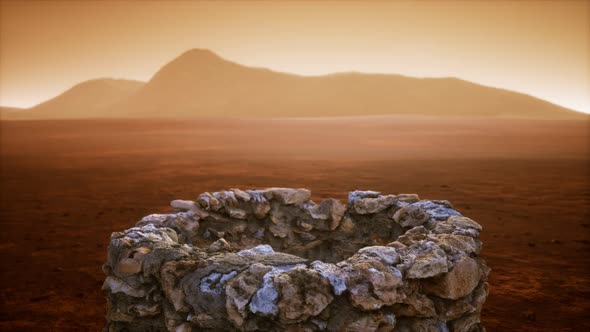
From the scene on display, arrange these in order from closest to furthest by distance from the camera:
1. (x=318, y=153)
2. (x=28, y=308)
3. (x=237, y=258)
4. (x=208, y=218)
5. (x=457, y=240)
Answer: (x=237, y=258) → (x=457, y=240) → (x=208, y=218) → (x=28, y=308) → (x=318, y=153)

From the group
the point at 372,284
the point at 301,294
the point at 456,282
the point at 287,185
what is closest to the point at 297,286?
the point at 301,294

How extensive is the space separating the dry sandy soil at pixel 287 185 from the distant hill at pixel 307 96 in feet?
285

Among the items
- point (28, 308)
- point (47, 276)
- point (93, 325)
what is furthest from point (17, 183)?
point (93, 325)

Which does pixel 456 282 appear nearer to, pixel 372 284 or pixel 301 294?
pixel 372 284

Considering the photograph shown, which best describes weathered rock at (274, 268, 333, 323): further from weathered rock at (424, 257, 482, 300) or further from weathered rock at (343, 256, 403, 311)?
weathered rock at (424, 257, 482, 300)

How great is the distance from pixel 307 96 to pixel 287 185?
115 metres

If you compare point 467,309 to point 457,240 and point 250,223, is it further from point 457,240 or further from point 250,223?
point 250,223

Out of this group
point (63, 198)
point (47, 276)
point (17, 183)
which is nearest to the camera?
point (47, 276)

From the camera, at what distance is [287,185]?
15.7m

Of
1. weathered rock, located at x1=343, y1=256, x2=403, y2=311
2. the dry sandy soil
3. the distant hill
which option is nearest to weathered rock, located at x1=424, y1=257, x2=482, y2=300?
weathered rock, located at x1=343, y1=256, x2=403, y2=311

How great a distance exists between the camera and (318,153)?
2802 cm

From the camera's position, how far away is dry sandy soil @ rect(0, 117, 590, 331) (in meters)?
6.56

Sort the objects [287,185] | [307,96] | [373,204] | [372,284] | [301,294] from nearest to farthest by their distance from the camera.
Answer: [301,294]
[372,284]
[373,204]
[287,185]
[307,96]

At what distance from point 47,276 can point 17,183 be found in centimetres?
1140
